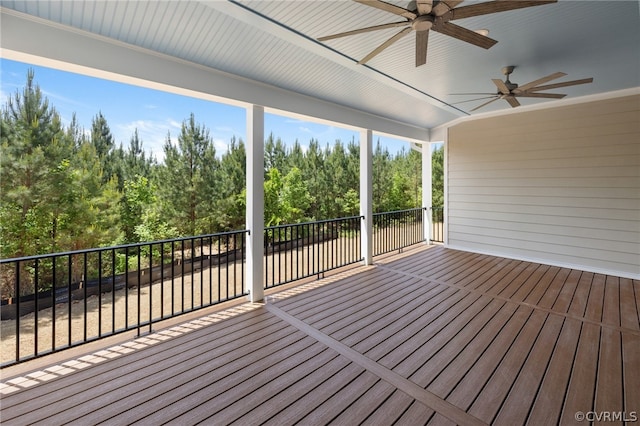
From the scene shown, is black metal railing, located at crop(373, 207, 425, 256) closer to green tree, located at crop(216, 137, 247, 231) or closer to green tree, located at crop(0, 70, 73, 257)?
green tree, located at crop(216, 137, 247, 231)

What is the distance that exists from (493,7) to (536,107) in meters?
4.51

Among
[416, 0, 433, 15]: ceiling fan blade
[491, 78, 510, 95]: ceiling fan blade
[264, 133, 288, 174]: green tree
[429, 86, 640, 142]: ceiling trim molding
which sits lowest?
[416, 0, 433, 15]: ceiling fan blade

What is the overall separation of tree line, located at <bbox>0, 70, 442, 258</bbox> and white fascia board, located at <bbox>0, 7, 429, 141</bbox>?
614 centimetres

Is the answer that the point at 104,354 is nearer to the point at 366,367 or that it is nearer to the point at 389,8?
the point at 366,367

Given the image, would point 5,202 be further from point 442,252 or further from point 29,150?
point 442,252

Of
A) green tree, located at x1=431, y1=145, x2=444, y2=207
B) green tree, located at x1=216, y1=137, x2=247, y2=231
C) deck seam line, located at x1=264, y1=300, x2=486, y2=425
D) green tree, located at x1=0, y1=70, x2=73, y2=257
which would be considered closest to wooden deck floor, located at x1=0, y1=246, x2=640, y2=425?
deck seam line, located at x1=264, y1=300, x2=486, y2=425

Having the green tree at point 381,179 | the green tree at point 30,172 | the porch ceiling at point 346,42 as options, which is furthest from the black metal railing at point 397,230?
the green tree at point 30,172

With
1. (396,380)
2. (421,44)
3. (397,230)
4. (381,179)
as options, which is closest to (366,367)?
(396,380)

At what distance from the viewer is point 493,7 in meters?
1.80

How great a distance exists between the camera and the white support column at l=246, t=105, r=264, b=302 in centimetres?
358

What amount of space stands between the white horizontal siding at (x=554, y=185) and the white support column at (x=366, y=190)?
2.47 meters

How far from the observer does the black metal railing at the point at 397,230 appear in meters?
6.16

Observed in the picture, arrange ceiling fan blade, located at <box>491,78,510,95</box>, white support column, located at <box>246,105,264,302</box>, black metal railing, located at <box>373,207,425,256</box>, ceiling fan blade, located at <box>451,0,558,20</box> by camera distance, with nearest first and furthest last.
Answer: ceiling fan blade, located at <box>451,0,558,20</box> < ceiling fan blade, located at <box>491,78,510,95</box> < white support column, located at <box>246,105,264,302</box> < black metal railing, located at <box>373,207,425,256</box>

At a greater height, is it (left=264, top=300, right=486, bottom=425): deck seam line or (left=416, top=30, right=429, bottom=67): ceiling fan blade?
(left=416, top=30, right=429, bottom=67): ceiling fan blade
